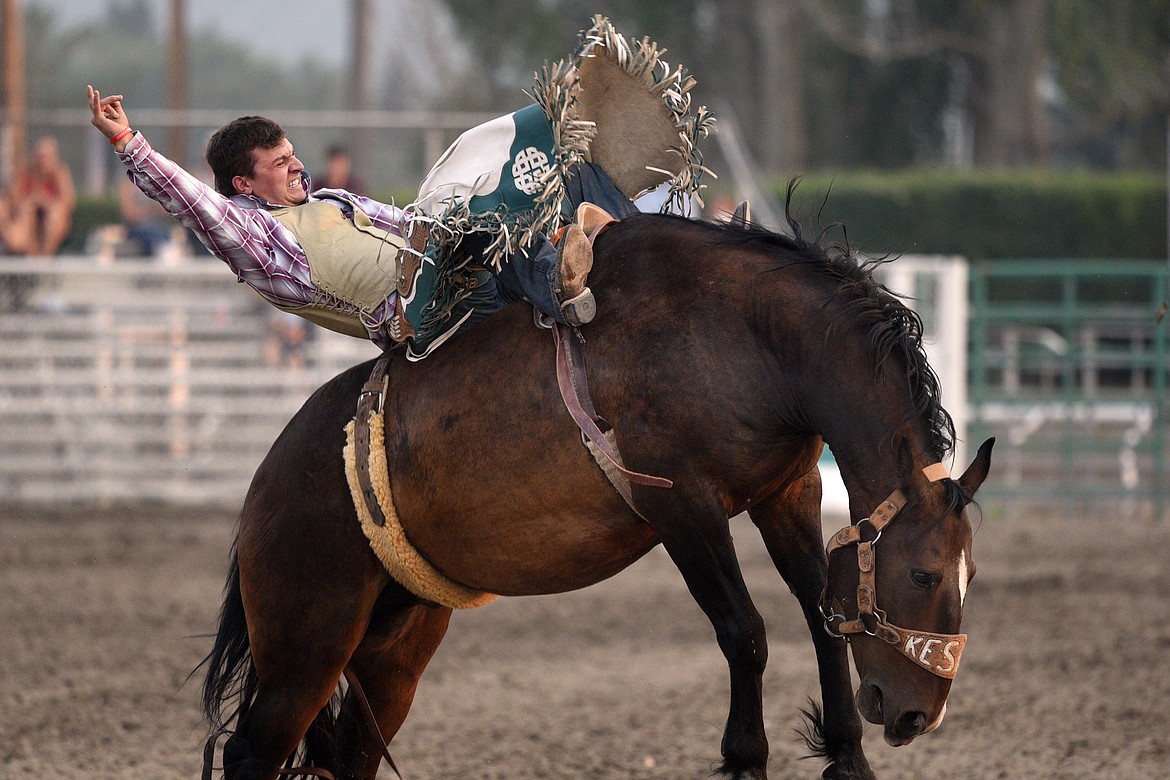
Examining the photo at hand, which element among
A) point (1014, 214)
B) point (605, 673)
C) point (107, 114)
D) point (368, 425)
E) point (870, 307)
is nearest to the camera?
point (870, 307)

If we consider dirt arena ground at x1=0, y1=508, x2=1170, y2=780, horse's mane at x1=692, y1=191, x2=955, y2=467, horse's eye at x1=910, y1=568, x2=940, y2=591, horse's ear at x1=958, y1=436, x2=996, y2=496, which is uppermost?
horse's mane at x1=692, y1=191, x2=955, y2=467

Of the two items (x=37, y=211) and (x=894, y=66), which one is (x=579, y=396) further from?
(x=894, y=66)

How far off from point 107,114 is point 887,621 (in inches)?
79.2

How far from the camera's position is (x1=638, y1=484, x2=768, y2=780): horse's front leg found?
3.03 m

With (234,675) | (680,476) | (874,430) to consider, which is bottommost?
(234,675)

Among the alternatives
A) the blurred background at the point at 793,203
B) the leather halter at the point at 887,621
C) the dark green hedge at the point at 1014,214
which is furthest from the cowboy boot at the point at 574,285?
the dark green hedge at the point at 1014,214

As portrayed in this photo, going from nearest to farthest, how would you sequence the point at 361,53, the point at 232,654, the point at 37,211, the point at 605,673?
1. the point at 232,654
2. the point at 605,673
3. the point at 37,211
4. the point at 361,53

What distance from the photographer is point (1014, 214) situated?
1941cm

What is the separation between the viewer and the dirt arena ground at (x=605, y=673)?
499 centimetres

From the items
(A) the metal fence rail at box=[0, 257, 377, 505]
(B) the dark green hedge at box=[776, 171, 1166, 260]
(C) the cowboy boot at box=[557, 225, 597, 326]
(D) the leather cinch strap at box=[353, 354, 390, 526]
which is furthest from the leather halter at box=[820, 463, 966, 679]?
(B) the dark green hedge at box=[776, 171, 1166, 260]

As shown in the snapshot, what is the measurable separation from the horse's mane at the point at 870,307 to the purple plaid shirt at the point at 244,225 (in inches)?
35.6

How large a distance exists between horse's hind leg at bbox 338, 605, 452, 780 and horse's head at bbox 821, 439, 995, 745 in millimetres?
1290

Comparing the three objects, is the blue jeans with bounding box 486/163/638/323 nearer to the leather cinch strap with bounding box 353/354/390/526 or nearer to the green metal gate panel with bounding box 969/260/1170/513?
the leather cinch strap with bounding box 353/354/390/526

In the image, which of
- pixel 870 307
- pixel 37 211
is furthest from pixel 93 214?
pixel 870 307
